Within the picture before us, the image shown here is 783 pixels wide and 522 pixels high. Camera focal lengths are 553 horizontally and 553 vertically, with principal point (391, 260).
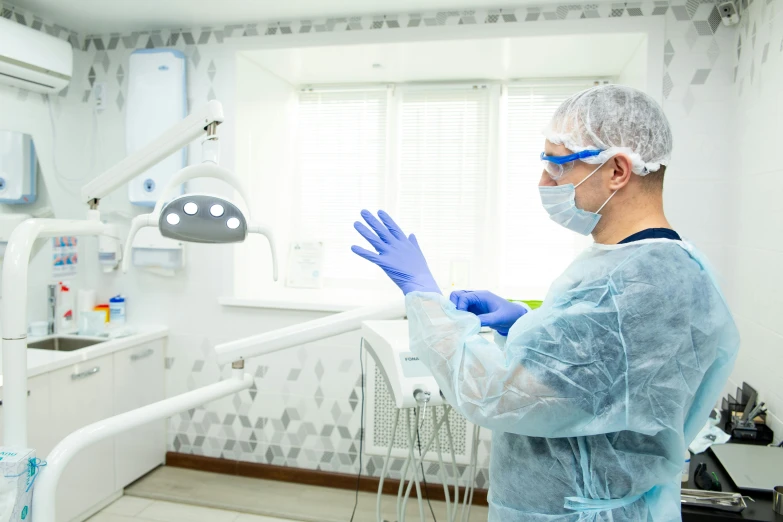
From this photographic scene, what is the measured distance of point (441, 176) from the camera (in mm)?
3236

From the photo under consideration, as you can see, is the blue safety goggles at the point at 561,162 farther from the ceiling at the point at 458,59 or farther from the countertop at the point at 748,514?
the ceiling at the point at 458,59

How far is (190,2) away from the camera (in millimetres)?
2594

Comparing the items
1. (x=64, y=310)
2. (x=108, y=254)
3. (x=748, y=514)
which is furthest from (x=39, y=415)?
(x=748, y=514)

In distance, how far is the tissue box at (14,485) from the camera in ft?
3.60

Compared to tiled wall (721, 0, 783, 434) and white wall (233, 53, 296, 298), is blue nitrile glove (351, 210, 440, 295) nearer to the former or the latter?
tiled wall (721, 0, 783, 434)

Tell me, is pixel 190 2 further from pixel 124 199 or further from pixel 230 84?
pixel 124 199

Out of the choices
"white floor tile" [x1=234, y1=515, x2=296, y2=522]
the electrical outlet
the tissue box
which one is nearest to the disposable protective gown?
the tissue box

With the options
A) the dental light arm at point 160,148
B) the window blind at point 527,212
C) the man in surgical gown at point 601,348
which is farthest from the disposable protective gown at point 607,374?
the window blind at point 527,212

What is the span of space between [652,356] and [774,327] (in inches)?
50.2

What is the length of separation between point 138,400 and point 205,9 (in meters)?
2.00

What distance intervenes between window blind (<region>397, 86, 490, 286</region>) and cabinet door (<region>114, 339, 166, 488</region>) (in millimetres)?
1596

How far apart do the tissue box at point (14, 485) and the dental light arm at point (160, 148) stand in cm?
67

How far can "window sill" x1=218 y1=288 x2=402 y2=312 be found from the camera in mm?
2836

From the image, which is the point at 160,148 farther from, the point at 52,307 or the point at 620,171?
the point at 52,307
